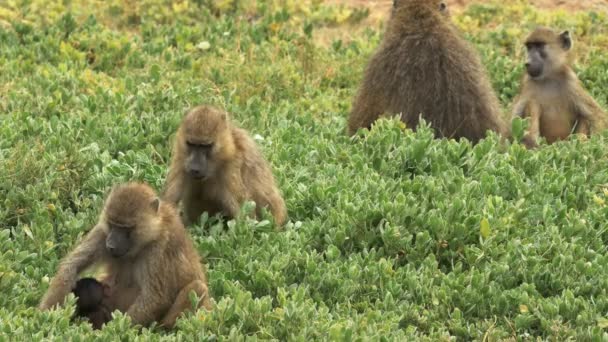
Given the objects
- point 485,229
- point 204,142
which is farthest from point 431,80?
point 204,142

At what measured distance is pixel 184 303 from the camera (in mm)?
6777

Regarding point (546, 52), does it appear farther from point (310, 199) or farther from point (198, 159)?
point (198, 159)

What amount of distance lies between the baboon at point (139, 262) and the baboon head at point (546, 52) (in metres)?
4.90

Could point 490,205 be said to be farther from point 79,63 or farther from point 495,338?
point 79,63

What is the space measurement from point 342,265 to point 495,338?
105 cm

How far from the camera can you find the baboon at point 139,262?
22.2 ft

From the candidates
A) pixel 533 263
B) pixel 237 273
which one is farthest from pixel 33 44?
pixel 533 263

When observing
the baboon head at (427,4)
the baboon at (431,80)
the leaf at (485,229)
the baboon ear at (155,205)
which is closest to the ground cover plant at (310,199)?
the leaf at (485,229)

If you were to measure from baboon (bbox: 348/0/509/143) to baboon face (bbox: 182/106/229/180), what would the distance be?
94.5 inches

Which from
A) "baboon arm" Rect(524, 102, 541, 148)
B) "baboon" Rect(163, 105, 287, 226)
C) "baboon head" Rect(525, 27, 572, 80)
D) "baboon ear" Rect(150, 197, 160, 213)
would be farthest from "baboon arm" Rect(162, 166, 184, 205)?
"baboon head" Rect(525, 27, 572, 80)

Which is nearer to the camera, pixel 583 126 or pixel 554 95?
pixel 583 126

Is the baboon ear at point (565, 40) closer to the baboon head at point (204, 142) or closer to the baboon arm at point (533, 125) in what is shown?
the baboon arm at point (533, 125)

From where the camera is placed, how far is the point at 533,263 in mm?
7613

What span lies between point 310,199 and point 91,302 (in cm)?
211
